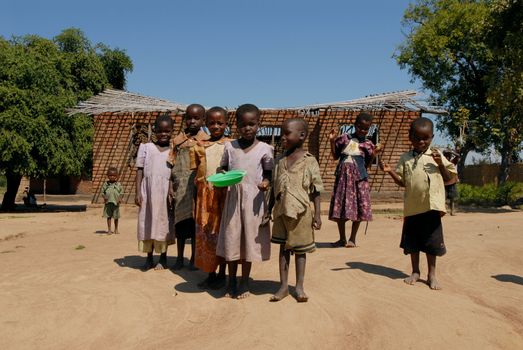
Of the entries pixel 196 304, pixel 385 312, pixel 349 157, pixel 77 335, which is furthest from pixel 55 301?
pixel 349 157

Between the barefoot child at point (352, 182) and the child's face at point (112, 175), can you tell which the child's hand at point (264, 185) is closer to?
the barefoot child at point (352, 182)

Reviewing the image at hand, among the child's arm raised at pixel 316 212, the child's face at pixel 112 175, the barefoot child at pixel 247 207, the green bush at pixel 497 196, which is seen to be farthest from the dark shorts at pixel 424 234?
the green bush at pixel 497 196

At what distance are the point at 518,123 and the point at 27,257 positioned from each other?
15403 mm

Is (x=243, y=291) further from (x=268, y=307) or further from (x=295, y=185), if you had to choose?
(x=295, y=185)

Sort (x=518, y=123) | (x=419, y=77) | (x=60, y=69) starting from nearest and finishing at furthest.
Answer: (x=518, y=123) → (x=60, y=69) → (x=419, y=77)

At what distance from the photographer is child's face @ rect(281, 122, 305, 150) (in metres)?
4.11

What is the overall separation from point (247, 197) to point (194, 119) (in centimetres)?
144

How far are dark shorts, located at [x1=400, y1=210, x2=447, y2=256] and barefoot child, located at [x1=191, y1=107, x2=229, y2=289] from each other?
187 cm

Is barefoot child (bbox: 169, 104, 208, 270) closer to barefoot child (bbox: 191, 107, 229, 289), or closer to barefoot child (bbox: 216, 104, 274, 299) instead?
barefoot child (bbox: 191, 107, 229, 289)

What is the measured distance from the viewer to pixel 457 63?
27.0 meters

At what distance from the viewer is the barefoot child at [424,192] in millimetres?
4555

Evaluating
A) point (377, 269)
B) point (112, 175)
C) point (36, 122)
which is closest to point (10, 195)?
point (36, 122)

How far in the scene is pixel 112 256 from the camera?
6.48 meters

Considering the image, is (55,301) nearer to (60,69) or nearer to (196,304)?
(196,304)
